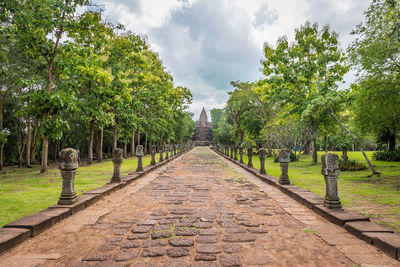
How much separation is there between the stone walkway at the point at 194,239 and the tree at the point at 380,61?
640 centimetres

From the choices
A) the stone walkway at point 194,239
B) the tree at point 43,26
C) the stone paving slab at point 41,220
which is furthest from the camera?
the tree at point 43,26

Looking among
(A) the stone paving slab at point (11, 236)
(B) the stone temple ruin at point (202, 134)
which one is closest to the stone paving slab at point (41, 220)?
(A) the stone paving slab at point (11, 236)

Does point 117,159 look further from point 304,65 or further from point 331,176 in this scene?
point 304,65

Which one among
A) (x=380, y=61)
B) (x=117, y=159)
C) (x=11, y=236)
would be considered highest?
(x=380, y=61)

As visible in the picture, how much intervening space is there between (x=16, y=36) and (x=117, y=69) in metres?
5.81

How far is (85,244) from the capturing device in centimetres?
299

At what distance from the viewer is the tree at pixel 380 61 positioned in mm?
7918

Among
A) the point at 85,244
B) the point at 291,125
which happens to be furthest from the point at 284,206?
the point at 291,125

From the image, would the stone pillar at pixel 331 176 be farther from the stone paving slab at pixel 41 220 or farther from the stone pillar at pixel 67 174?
the stone pillar at pixel 67 174

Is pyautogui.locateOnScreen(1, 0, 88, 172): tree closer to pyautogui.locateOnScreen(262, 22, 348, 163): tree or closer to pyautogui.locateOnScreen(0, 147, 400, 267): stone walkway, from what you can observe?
pyautogui.locateOnScreen(0, 147, 400, 267): stone walkway

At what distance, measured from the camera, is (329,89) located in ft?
45.0

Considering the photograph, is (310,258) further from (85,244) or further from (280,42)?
(280,42)

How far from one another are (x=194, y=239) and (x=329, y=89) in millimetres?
13826

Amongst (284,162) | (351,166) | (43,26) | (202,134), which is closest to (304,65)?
(351,166)
